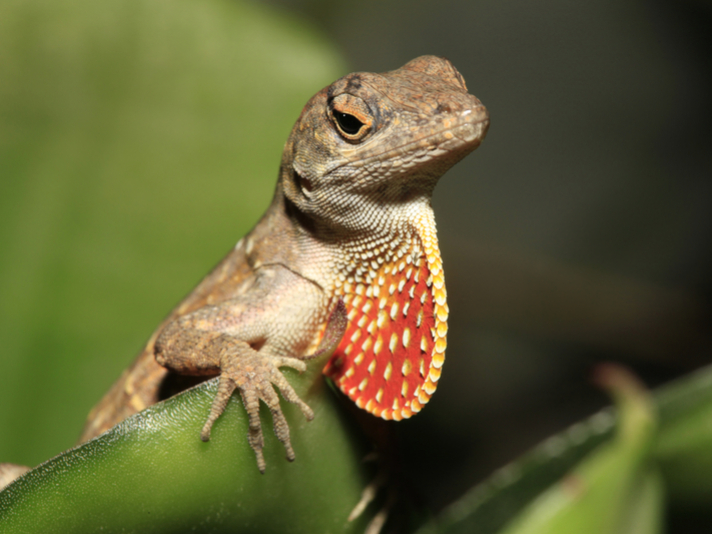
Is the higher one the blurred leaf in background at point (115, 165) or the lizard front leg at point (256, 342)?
the blurred leaf in background at point (115, 165)

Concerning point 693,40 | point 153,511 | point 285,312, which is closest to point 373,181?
point 285,312

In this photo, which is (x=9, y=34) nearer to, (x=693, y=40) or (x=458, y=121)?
(x=458, y=121)

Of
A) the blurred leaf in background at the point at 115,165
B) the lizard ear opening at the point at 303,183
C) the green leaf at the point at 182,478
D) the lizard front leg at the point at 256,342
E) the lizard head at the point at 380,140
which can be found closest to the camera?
the green leaf at the point at 182,478

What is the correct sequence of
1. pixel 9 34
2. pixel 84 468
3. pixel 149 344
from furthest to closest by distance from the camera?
1. pixel 9 34
2. pixel 149 344
3. pixel 84 468

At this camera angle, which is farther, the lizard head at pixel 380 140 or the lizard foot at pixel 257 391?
the lizard head at pixel 380 140

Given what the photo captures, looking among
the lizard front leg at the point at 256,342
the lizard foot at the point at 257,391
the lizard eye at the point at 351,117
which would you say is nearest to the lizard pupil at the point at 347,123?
the lizard eye at the point at 351,117

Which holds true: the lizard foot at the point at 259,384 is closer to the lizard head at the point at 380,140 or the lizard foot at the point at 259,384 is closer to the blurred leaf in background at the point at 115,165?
the lizard head at the point at 380,140

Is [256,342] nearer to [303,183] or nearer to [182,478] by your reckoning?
[303,183]
